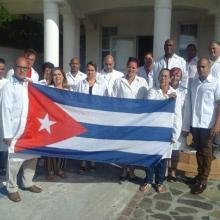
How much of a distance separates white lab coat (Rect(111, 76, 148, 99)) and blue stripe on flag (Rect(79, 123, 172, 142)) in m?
0.55

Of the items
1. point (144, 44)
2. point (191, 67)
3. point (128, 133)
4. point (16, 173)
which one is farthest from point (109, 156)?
point (144, 44)

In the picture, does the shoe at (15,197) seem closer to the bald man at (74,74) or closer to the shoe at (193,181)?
the bald man at (74,74)

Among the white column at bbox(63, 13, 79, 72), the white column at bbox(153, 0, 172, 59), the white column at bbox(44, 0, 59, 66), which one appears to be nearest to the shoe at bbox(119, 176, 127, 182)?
the white column at bbox(153, 0, 172, 59)

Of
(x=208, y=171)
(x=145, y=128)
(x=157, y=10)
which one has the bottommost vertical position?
(x=208, y=171)

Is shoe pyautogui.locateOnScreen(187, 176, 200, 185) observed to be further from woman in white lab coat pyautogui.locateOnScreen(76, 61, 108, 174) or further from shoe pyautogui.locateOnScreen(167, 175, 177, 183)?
woman in white lab coat pyautogui.locateOnScreen(76, 61, 108, 174)

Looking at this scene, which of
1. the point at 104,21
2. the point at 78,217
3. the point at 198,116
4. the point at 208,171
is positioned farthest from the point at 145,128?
the point at 104,21

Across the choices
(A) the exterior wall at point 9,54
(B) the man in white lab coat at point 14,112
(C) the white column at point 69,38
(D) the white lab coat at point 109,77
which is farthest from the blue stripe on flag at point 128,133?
(A) the exterior wall at point 9,54

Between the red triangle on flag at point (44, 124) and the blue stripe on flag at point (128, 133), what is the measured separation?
13 centimetres

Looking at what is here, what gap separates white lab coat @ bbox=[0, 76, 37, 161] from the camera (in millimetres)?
5051

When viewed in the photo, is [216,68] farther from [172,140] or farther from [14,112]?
[14,112]

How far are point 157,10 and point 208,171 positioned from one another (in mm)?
4240

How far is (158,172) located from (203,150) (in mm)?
714

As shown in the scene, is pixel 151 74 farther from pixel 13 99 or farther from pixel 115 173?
pixel 13 99

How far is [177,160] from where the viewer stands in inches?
246
